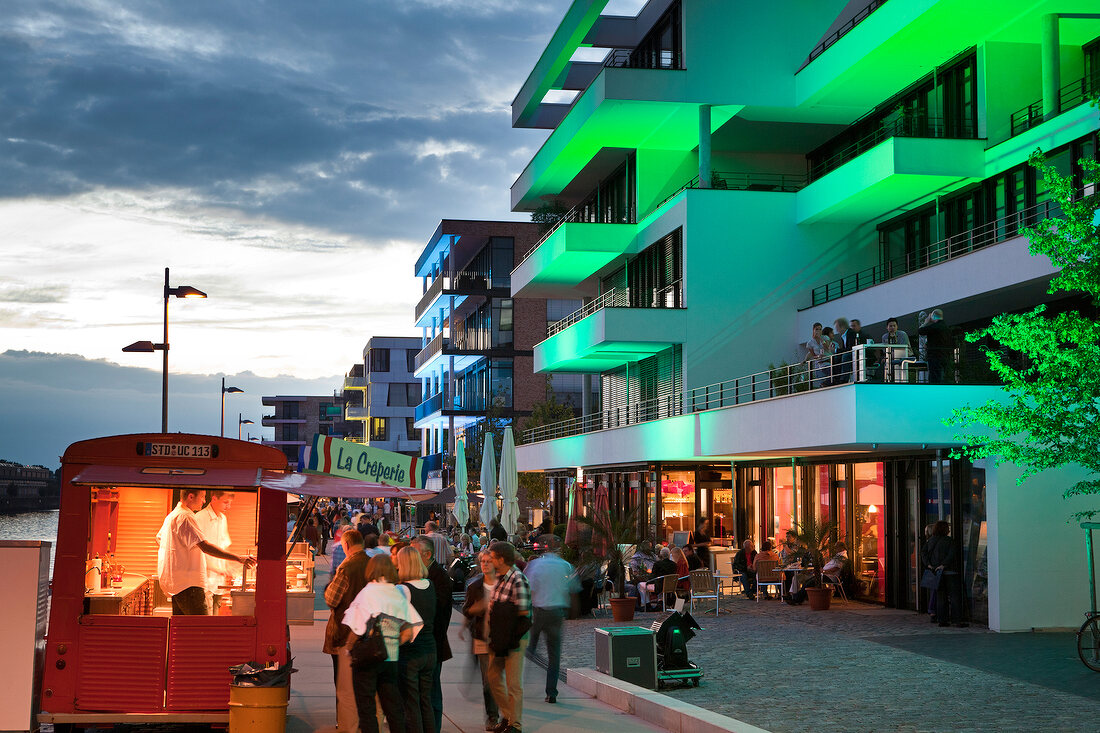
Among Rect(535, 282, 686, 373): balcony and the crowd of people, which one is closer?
the crowd of people

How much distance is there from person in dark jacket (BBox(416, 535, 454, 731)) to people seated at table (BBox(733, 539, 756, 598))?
50.5ft

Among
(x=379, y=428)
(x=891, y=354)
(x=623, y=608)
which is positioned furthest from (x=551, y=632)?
(x=379, y=428)

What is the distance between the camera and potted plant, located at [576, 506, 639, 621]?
21297mm

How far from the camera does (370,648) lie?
9.22 m

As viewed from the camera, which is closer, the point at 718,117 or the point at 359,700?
the point at 359,700

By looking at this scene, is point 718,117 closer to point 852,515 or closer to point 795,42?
point 795,42

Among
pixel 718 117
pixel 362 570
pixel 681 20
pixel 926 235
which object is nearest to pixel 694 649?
pixel 362 570

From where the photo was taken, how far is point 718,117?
3381 centimetres

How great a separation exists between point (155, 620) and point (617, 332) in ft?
78.5

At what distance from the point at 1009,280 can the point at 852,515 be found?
5739mm

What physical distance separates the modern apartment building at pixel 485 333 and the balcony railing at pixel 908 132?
104ft

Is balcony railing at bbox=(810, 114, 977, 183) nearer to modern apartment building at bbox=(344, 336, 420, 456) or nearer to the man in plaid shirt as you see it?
the man in plaid shirt

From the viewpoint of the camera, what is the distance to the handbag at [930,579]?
66.0 ft

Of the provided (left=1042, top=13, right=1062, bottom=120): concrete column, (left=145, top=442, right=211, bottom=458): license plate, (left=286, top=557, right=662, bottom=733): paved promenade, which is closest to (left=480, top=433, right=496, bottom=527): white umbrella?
(left=1042, top=13, right=1062, bottom=120): concrete column
